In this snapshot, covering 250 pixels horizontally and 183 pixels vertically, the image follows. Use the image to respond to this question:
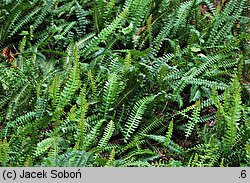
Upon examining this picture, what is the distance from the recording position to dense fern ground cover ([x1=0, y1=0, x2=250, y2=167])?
4074 mm

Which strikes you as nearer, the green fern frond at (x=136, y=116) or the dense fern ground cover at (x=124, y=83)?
the dense fern ground cover at (x=124, y=83)

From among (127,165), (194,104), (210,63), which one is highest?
(210,63)

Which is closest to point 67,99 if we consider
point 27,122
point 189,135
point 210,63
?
point 27,122

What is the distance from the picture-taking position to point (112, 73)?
4.53 m

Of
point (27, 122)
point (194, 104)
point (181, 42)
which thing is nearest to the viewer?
point (27, 122)

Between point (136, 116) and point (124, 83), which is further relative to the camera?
point (124, 83)

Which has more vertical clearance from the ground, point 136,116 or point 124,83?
point 124,83

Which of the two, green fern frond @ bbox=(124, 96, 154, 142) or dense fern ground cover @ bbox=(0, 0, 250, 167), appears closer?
dense fern ground cover @ bbox=(0, 0, 250, 167)

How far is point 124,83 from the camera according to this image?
14.8ft

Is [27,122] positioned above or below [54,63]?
below

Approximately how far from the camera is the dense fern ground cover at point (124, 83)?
13.4ft
